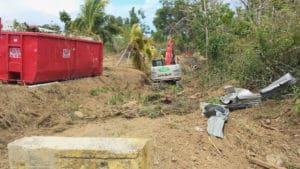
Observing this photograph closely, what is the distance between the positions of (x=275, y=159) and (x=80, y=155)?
4784 millimetres

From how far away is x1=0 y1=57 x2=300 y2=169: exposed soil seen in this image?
Result: 670 centimetres

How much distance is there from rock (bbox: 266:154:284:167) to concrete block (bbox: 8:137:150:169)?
434 centimetres

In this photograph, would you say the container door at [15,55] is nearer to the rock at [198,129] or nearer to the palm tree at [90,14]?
the rock at [198,129]

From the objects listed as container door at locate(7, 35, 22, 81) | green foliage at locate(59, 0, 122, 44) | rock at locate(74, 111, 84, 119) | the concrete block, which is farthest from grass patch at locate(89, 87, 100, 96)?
the concrete block

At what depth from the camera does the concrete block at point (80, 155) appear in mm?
2955

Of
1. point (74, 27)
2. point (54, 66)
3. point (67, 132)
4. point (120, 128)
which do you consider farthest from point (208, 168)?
point (74, 27)

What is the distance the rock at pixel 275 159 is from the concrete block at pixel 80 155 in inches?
171

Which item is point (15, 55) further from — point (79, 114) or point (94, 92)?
point (79, 114)

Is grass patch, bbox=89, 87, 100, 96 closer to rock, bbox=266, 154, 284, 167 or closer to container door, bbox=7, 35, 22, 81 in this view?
container door, bbox=7, 35, 22, 81

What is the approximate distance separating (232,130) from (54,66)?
7.86 m

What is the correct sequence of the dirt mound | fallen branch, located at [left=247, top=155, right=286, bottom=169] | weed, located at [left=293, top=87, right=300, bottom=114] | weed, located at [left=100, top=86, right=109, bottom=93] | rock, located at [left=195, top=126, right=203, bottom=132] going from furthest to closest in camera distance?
1. weed, located at [left=100, top=86, right=109, bottom=93]
2. the dirt mound
3. weed, located at [left=293, top=87, right=300, bottom=114]
4. rock, located at [left=195, top=126, right=203, bottom=132]
5. fallen branch, located at [left=247, top=155, right=286, bottom=169]

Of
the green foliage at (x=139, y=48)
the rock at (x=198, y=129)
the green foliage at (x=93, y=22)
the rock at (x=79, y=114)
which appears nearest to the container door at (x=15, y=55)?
the rock at (x=79, y=114)

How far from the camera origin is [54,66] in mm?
14047

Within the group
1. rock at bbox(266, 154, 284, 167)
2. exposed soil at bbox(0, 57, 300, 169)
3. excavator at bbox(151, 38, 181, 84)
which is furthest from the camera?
excavator at bbox(151, 38, 181, 84)
